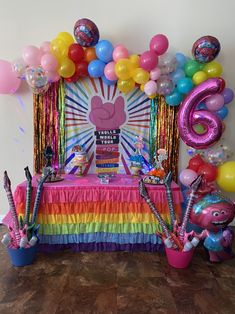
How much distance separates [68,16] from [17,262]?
2508mm

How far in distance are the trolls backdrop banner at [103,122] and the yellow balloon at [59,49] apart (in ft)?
1.16

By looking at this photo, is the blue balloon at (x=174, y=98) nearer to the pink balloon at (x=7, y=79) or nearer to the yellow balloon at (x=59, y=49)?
the yellow balloon at (x=59, y=49)

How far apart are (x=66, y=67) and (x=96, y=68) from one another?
0.96ft

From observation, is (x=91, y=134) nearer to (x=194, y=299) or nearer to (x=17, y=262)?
(x=17, y=262)

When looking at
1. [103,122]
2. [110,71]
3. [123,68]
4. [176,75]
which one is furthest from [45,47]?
[176,75]

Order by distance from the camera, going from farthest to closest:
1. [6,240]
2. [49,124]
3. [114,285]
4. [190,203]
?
[49,124], [190,203], [6,240], [114,285]

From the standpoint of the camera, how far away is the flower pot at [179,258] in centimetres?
218

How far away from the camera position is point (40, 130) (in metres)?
2.87

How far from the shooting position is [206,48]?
2480 millimetres

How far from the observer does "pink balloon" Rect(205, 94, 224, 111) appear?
2.54m

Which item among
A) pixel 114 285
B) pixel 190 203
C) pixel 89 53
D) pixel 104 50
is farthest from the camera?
pixel 89 53

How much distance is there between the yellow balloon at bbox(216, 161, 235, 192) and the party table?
0.49m

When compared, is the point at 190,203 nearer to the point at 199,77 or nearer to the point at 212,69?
the point at 199,77

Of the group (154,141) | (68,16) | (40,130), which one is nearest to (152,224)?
(154,141)
